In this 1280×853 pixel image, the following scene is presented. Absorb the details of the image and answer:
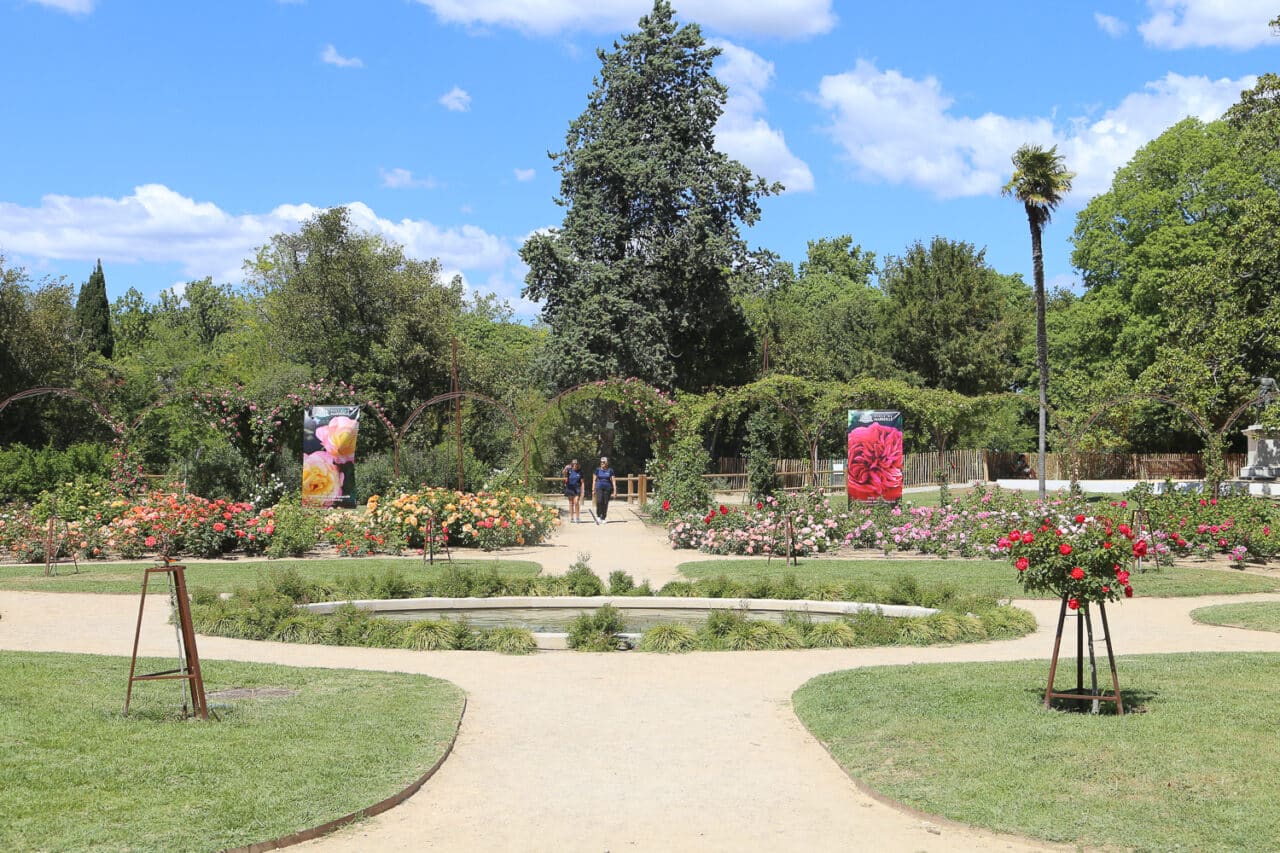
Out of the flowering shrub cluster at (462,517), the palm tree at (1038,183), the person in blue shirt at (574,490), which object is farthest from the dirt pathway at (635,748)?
the palm tree at (1038,183)

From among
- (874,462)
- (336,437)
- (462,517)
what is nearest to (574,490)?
(336,437)

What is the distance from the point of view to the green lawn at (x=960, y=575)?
1551 centimetres

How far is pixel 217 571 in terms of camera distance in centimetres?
1767

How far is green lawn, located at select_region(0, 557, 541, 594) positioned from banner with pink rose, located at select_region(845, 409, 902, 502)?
792cm

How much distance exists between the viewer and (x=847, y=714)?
27.3 feet

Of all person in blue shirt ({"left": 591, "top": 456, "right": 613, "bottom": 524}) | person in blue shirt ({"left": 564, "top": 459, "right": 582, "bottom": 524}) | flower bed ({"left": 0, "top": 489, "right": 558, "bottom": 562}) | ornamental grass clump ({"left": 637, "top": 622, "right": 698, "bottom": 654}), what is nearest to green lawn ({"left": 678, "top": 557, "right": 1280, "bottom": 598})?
ornamental grass clump ({"left": 637, "top": 622, "right": 698, "bottom": 654})

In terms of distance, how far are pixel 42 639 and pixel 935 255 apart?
172 ft

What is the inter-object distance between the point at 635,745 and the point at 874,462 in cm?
1652

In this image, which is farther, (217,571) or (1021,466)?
(1021,466)

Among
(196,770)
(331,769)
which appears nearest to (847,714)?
(331,769)

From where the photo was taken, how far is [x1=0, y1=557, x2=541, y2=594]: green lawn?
1598 centimetres

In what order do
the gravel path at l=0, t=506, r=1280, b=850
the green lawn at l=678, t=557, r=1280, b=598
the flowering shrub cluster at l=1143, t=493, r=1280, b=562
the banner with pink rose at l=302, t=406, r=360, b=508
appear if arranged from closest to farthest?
the gravel path at l=0, t=506, r=1280, b=850 → the green lawn at l=678, t=557, r=1280, b=598 → the flowering shrub cluster at l=1143, t=493, r=1280, b=562 → the banner with pink rose at l=302, t=406, r=360, b=508

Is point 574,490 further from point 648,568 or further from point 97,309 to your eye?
point 97,309

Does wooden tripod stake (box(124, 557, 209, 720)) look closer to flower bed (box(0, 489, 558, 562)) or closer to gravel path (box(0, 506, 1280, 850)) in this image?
gravel path (box(0, 506, 1280, 850))
